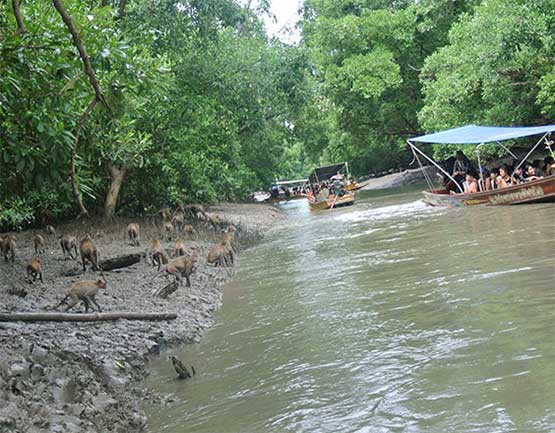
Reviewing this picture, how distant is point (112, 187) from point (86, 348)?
12.2m

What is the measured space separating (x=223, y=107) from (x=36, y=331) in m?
14.2

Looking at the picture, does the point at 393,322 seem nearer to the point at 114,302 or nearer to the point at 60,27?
the point at 114,302

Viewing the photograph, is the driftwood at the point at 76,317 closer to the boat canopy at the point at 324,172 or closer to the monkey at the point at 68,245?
the monkey at the point at 68,245

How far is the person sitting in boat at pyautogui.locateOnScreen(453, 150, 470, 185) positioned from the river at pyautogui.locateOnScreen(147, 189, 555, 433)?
1005 centimetres

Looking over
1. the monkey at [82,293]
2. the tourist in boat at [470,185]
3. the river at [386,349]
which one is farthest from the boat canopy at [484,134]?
the monkey at [82,293]

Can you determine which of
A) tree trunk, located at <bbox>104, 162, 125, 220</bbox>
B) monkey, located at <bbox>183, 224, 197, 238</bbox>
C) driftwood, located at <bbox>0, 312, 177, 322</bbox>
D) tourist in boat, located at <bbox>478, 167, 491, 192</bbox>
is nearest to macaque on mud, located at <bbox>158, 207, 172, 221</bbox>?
tree trunk, located at <bbox>104, 162, 125, 220</bbox>

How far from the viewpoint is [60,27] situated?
713cm

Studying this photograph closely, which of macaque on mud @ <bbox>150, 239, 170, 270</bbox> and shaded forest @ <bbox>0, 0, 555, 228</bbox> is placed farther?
macaque on mud @ <bbox>150, 239, 170, 270</bbox>

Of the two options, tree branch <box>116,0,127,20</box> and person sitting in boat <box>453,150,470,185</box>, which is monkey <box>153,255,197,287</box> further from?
person sitting in boat <box>453,150,470,185</box>

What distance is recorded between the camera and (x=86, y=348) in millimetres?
6777

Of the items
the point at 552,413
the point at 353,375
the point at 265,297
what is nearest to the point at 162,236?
the point at 265,297

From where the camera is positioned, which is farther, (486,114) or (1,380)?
(486,114)

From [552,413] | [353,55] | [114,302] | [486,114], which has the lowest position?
[552,413]

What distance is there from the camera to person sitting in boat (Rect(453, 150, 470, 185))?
73.8 feet
